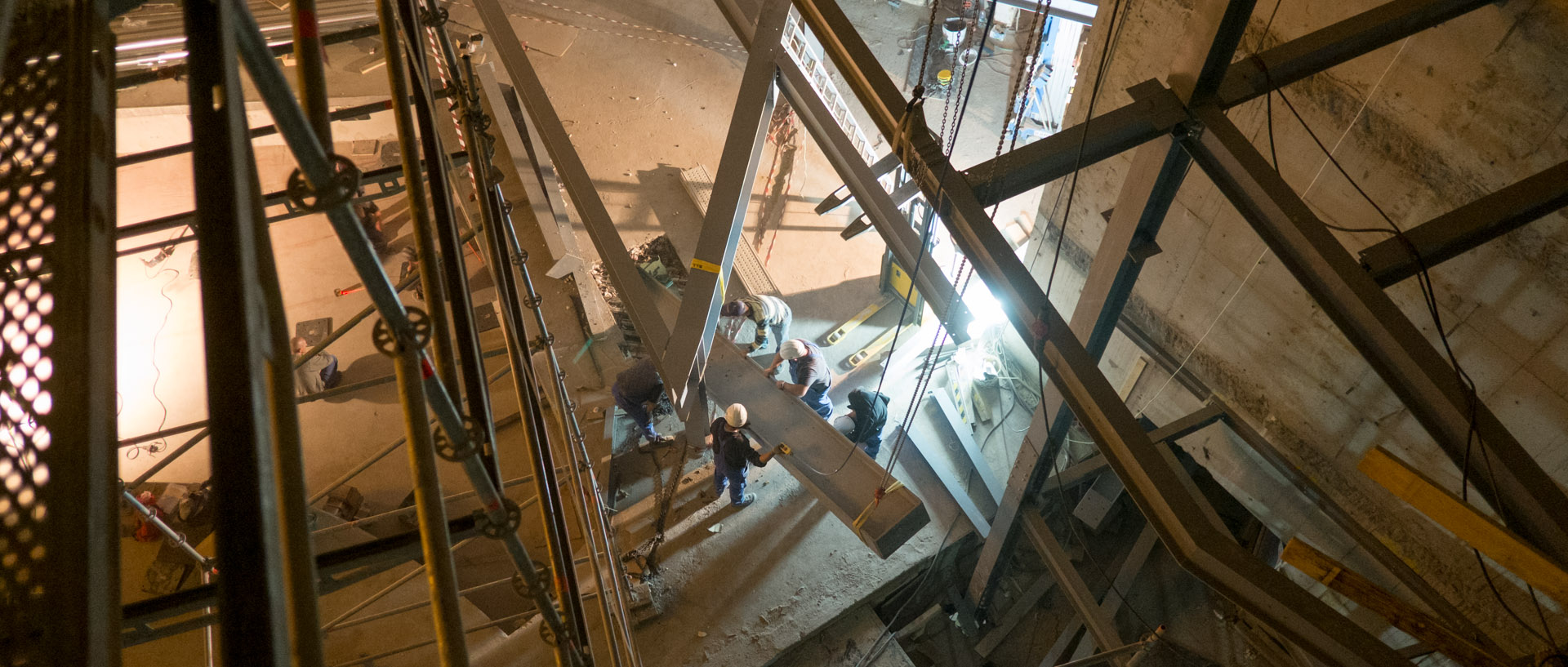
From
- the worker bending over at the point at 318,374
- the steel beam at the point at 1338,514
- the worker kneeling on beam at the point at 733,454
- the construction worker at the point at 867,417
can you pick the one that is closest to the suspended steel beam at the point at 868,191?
the worker kneeling on beam at the point at 733,454

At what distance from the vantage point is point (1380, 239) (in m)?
4.57

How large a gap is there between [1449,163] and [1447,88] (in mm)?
372

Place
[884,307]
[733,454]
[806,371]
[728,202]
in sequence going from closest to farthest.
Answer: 1. [728,202]
2. [733,454]
3. [806,371]
4. [884,307]

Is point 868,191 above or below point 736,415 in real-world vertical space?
above

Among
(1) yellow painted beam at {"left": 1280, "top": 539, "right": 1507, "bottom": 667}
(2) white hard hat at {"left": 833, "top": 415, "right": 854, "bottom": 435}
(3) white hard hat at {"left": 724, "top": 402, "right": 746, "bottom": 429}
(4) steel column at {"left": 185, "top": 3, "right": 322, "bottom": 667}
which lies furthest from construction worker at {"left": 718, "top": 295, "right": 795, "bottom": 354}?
(4) steel column at {"left": 185, "top": 3, "right": 322, "bottom": 667}

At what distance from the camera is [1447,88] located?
3.98m

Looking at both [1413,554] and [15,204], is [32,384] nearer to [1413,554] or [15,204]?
[15,204]

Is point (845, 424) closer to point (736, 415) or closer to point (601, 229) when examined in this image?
point (736, 415)

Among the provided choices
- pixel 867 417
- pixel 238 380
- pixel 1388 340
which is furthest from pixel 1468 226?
pixel 867 417

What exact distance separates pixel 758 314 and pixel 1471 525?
561 centimetres

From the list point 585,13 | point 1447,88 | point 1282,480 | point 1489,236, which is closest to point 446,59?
point 1489,236

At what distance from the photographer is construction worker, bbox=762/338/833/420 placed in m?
7.10

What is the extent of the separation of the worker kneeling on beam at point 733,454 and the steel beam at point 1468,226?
12.4 feet

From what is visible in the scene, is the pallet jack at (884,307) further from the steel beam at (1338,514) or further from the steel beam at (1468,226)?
the steel beam at (1468,226)
